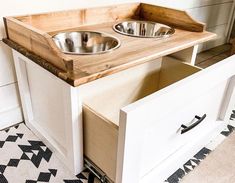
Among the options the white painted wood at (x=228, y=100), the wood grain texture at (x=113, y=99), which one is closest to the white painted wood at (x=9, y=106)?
the wood grain texture at (x=113, y=99)

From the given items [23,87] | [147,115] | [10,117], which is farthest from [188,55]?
[10,117]

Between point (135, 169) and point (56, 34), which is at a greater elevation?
point (56, 34)

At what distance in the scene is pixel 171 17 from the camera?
1.06m

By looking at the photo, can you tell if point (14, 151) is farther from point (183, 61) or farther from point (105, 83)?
point (183, 61)

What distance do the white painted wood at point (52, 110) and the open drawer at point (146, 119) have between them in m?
0.04

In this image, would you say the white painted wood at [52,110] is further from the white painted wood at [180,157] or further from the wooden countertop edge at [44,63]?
the white painted wood at [180,157]

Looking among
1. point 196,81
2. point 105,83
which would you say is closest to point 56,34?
point 105,83

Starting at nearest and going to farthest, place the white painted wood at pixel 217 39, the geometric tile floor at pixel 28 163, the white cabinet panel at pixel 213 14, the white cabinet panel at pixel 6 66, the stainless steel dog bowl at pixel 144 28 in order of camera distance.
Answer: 1. the geometric tile floor at pixel 28 163
2. the white cabinet panel at pixel 6 66
3. the stainless steel dog bowl at pixel 144 28
4. the white cabinet panel at pixel 213 14
5. the white painted wood at pixel 217 39

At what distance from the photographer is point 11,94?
0.99 meters

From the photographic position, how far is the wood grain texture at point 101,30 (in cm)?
63

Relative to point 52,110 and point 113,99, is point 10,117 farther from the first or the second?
point 113,99

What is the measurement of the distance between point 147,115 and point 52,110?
0.39 m

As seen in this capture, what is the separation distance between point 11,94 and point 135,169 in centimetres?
62

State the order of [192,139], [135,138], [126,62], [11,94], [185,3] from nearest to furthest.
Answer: [135,138] → [126,62] → [192,139] → [11,94] → [185,3]
